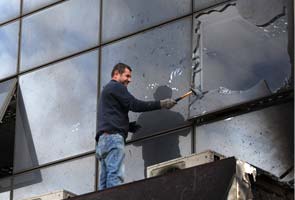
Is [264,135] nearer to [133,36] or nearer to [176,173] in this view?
[176,173]

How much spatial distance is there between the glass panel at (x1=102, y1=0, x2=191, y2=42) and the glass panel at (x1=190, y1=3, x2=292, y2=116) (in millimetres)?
659

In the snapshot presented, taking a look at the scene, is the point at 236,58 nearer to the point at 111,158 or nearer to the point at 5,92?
the point at 111,158

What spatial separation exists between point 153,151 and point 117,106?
929 mm

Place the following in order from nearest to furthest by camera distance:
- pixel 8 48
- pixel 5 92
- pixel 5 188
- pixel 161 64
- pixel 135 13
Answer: pixel 161 64 < pixel 135 13 < pixel 5 188 < pixel 5 92 < pixel 8 48

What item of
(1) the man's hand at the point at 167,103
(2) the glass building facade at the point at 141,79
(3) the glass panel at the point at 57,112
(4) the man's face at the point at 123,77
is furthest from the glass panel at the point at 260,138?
(3) the glass panel at the point at 57,112

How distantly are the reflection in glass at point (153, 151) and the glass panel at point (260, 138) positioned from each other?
1.01ft

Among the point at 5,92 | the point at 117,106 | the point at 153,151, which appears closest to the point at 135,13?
the point at 117,106

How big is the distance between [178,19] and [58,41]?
257 centimetres

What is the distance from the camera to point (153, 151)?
13859 mm

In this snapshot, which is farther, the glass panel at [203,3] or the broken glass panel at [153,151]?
the glass panel at [203,3]

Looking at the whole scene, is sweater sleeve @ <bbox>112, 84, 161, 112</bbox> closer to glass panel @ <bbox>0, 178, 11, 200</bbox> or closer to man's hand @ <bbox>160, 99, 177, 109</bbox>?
man's hand @ <bbox>160, 99, 177, 109</bbox>

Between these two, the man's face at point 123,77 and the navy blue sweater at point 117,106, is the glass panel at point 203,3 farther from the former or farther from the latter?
the navy blue sweater at point 117,106

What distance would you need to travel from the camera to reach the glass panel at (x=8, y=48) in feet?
54.7

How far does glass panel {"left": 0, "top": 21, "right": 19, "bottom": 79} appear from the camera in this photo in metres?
16.7
